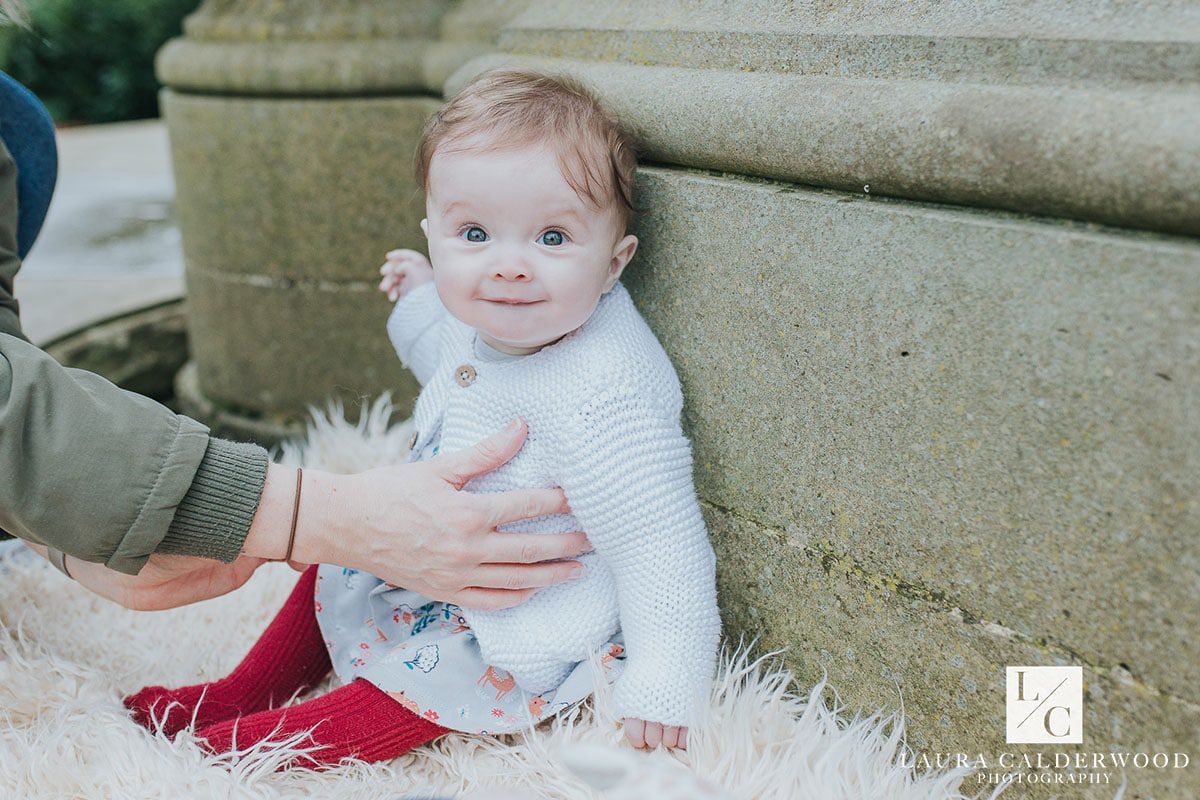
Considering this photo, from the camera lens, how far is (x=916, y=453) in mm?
1371

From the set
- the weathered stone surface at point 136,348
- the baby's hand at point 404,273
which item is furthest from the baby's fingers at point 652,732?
the weathered stone surface at point 136,348

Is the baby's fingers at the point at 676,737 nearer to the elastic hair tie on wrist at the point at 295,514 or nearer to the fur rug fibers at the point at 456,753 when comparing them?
the fur rug fibers at the point at 456,753

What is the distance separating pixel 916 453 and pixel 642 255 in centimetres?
55

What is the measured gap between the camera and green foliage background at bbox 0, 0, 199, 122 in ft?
38.5

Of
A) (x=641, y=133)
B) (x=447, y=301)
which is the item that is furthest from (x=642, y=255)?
(x=447, y=301)

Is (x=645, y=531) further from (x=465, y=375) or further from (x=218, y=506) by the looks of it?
(x=218, y=506)

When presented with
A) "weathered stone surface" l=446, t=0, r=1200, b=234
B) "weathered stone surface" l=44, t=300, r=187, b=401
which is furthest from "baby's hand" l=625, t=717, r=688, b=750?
"weathered stone surface" l=44, t=300, r=187, b=401

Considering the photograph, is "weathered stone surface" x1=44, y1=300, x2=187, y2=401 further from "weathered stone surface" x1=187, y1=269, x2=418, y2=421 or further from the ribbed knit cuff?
the ribbed knit cuff

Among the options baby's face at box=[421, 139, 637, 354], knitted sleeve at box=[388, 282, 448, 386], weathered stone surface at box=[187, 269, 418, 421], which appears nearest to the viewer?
baby's face at box=[421, 139, 637, 354]

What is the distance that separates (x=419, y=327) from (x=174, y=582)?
61cm

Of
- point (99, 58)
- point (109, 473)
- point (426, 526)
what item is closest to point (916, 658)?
point (426, 526)

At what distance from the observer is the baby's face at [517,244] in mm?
1507

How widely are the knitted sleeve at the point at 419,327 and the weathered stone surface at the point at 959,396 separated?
496 millimetres

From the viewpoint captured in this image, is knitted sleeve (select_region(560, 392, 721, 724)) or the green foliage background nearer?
knitted sleeve (select_region(560, 392, 721, 724))
